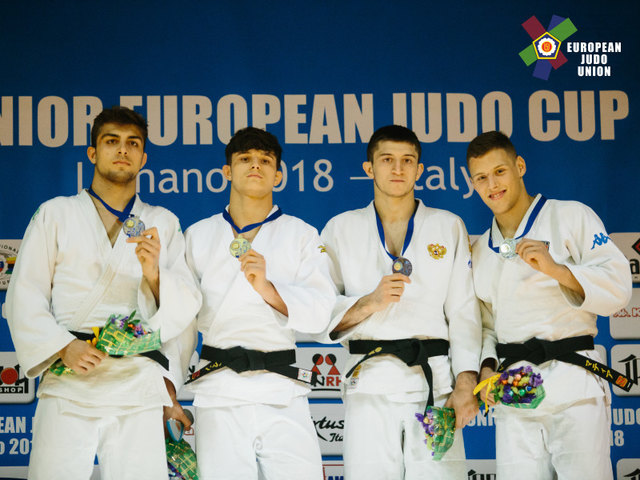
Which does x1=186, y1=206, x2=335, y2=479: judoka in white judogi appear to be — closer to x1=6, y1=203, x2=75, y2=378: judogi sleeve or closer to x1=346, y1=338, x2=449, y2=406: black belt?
x1=346, y1=338, x2=449, y2=406: black belt

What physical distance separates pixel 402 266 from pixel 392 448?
2.81ft

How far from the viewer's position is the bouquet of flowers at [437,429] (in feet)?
11.3

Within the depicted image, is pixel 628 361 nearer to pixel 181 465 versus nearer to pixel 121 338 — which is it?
pixel 181 465

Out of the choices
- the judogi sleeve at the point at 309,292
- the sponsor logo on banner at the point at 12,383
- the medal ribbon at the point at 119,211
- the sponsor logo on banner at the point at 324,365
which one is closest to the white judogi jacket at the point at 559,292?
the judogi sleeve at the point at 309,292

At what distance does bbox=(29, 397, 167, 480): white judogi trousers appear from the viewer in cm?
330

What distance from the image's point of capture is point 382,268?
3.85 metres

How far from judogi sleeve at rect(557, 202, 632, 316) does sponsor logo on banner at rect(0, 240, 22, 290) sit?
351cm

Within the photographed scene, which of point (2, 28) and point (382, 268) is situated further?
point (2, 28)

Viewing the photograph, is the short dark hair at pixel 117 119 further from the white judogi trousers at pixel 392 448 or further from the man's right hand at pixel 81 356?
the white judogi trousers at pixel 392 448

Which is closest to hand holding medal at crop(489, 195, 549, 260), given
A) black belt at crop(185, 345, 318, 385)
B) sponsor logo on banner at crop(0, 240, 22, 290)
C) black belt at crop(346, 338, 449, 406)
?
black belt at crop(346, 338, 449, 406)

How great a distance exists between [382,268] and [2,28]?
327cm

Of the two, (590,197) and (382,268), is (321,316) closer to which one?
(382,268)

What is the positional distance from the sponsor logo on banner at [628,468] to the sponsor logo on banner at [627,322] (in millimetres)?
802

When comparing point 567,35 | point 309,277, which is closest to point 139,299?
point 309,277
